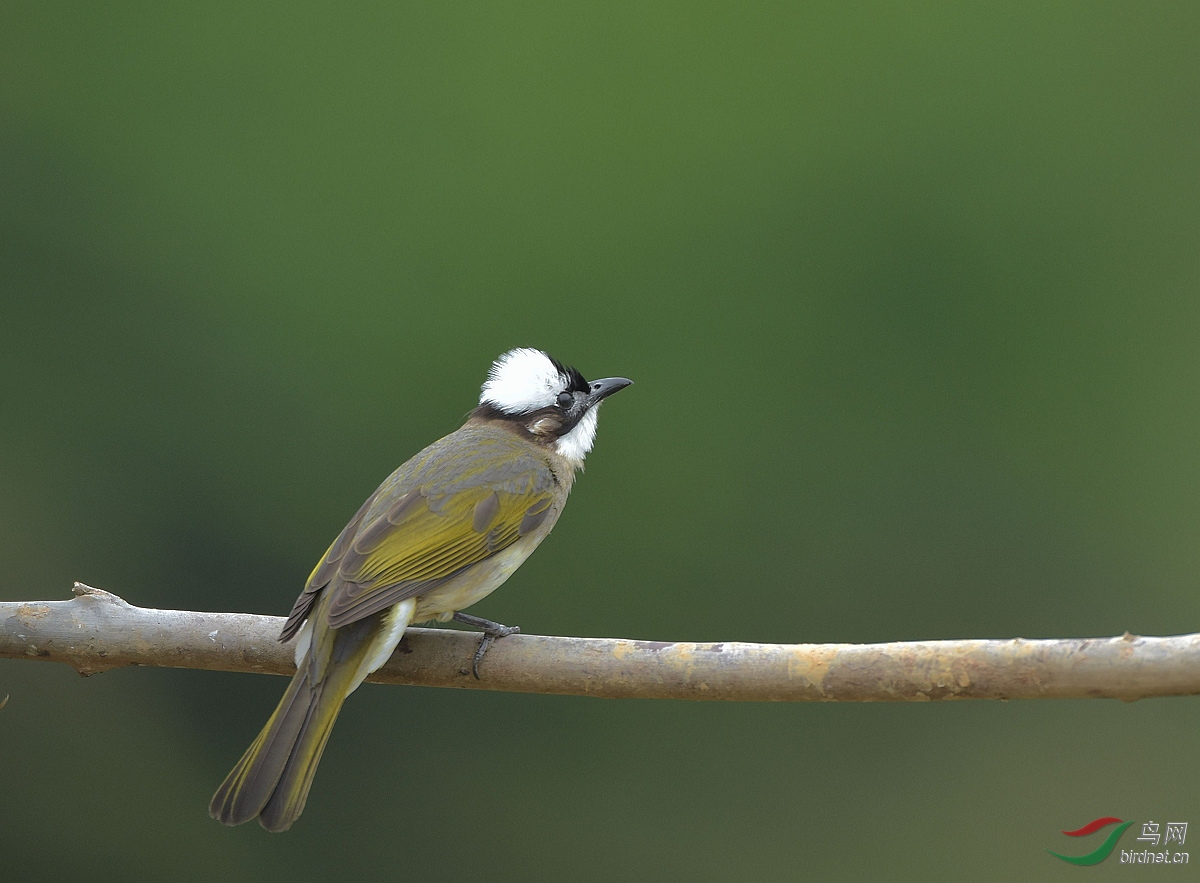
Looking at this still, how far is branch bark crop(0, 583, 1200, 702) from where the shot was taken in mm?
1950

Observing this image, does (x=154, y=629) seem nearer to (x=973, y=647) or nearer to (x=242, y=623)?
(x=242, y=623)

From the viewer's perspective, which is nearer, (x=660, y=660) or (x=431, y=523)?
(x=660, y=660)

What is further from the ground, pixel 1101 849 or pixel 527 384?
pixel 527 384

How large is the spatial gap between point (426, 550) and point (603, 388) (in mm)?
977

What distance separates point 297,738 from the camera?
232 cm

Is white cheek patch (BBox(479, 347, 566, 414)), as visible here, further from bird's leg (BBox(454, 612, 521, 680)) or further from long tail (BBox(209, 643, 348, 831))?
long tail (BBox(209, 643, 348, 831))

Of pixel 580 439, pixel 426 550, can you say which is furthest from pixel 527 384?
pixel 426 550

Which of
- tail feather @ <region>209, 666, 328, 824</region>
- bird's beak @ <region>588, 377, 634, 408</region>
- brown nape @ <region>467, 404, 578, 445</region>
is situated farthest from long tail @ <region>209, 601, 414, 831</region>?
bird's beak @ <region>588, 377, 634, 408</region>

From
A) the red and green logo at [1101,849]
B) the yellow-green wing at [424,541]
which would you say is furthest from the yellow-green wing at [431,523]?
the red and green logo at [1101,849]

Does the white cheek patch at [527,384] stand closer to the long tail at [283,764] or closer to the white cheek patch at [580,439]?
the white cheek patch at [580,439]

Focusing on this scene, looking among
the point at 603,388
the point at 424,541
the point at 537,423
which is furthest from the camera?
the point at 603,388

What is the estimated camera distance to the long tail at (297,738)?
7.37 feet

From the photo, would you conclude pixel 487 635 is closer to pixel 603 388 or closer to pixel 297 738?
pixel 297 738

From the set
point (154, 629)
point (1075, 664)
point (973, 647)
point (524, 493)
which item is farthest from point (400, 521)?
point (1075, 664)
